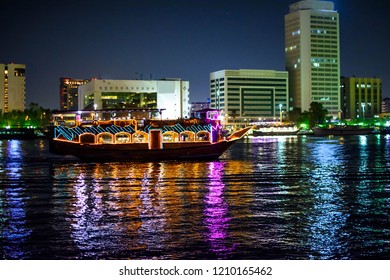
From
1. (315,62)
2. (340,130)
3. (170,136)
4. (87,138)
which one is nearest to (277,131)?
(340,130)

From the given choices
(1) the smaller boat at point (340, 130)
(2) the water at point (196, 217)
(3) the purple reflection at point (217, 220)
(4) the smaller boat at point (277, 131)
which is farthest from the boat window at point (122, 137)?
(4) the smaller boat at point (277, 131)

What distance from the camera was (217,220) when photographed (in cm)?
1591

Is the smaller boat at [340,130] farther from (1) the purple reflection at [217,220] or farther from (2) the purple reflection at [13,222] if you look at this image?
(2) the purple reflection at [13,222]

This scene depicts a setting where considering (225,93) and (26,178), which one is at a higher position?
(225,93)

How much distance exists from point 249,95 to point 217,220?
168952 mm

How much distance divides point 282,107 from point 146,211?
173 meters

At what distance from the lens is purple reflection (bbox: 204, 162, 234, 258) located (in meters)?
12.5

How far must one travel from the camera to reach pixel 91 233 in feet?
46.5

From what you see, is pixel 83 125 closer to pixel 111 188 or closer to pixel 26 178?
pixel 26 178

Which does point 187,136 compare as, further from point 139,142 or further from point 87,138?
point 87,138

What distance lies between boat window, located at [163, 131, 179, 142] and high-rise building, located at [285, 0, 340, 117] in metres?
154

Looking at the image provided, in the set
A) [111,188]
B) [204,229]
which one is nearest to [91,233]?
[204,229]

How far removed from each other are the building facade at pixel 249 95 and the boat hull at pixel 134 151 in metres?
135

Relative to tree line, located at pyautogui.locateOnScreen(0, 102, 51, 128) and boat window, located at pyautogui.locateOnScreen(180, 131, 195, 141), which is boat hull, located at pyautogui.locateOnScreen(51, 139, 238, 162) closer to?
boat window, located at pyautogui.locateOnScreen(180, 131, 195, 141)
